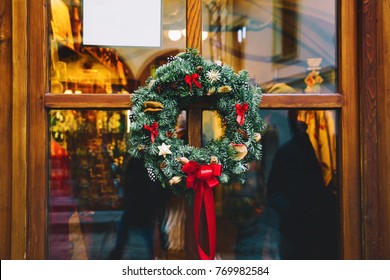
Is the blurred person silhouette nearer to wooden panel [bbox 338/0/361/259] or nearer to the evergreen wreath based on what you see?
the evergreen wreath

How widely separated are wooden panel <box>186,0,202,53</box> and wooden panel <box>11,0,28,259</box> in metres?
0.61

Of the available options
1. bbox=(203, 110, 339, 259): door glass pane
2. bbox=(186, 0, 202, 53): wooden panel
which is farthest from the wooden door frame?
bbox=(186, 0, 202, 53): wooden panel

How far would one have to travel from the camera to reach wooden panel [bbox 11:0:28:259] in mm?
1659

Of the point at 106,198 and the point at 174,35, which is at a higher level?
the point at 174,35

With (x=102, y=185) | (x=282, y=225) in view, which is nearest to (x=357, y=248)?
(x=282, y=225)

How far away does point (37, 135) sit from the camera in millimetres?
1721

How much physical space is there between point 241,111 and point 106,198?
1.42m

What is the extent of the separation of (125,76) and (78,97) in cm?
59

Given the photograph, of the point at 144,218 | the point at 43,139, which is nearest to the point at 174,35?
the point at 43,139

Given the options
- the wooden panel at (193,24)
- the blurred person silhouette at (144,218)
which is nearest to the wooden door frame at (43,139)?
the wooden panel at (193,24)

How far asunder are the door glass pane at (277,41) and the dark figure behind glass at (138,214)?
0.80 m

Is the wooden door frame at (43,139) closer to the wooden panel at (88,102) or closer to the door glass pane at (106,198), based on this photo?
the wooden panel at (88,102)

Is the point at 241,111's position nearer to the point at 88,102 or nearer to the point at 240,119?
the point at 240,119
